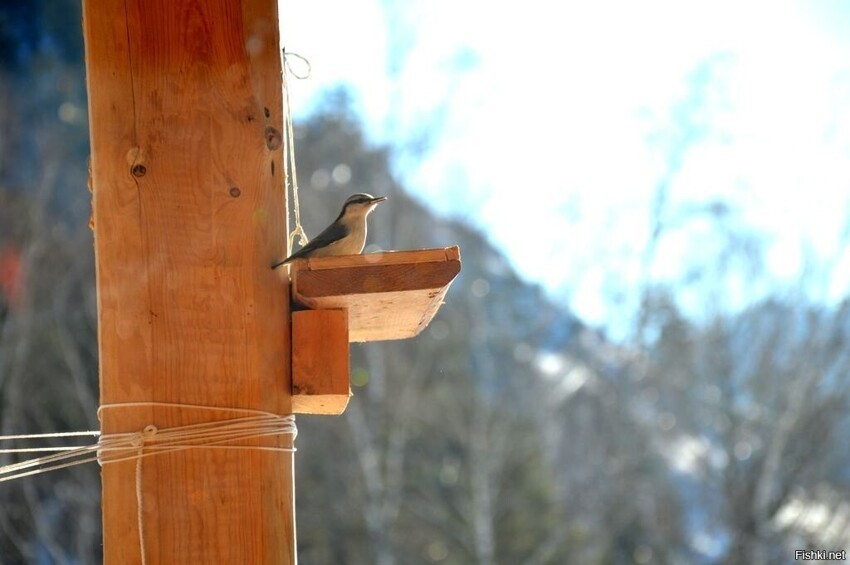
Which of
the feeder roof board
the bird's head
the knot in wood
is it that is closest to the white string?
the feeder roof board

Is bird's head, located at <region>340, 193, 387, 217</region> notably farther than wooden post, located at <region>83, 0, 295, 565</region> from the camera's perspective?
Yes

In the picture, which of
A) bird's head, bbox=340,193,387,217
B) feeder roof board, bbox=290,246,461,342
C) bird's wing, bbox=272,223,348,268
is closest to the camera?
feeder roof board, bbox=290,246,461,342

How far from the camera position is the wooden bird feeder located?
2035 mm

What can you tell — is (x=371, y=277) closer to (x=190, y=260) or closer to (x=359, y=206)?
(x=190, y=260)

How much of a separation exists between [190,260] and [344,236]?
2.73 feet

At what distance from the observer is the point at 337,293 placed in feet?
6.69

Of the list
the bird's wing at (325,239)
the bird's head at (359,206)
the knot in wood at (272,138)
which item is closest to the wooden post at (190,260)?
the knot in wood at (272,138)

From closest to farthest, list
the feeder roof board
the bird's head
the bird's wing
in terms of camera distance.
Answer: the feeder roof board → the bird's wing → the bird's head

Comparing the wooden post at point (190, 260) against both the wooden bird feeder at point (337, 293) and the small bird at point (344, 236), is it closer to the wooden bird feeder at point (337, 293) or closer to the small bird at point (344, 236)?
the wooden bird feeder at point (337, 293)

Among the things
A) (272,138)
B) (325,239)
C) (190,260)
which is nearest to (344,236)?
(325,239)

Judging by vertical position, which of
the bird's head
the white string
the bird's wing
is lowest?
the white string

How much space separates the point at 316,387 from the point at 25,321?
36.8ft

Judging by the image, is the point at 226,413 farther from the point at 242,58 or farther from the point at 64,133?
the point at 64,133

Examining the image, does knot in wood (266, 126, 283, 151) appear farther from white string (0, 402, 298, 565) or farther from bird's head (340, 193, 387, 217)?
bird's head (340, 193, 387, 217)
